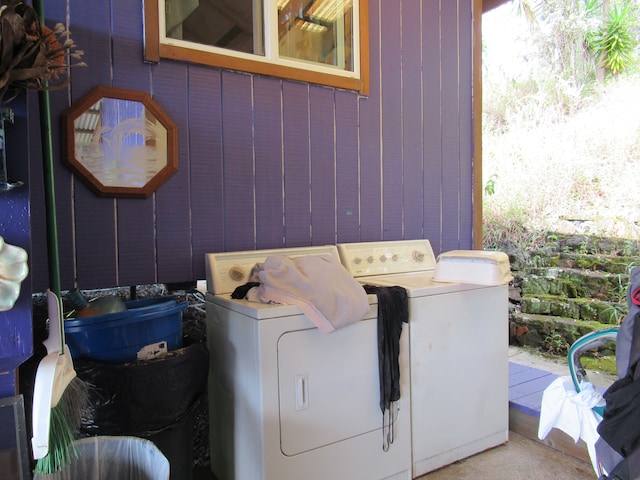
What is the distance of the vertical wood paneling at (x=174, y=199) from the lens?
188cm

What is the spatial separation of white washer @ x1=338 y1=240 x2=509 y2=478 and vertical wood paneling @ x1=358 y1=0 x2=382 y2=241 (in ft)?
0.83

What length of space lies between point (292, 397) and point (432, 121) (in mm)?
2013

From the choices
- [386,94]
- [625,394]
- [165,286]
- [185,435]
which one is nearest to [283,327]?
[185,435]

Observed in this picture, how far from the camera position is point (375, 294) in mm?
1756

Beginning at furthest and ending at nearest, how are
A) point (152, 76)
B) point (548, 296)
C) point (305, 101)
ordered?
point (548, 296), point (305, 101), point (152, 76)

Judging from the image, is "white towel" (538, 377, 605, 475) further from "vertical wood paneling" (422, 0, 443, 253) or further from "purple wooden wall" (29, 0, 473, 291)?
"vertical wood paneling" (422, 0, 443, 253)

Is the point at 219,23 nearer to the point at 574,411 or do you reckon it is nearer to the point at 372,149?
the point at 372,149

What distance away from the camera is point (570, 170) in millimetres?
4863

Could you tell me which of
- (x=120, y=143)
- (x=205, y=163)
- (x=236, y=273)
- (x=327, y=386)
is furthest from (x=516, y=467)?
(x=120, y=143)

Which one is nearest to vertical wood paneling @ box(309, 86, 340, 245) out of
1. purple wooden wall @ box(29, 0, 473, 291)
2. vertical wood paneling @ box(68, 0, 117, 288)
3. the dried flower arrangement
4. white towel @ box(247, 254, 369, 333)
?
purple wooden wall @ box(29, 0, 473, 291)

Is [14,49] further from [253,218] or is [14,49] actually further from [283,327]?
[253,218]

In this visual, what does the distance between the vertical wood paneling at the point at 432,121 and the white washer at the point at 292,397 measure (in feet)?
3.79

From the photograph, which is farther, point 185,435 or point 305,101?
point 305,101

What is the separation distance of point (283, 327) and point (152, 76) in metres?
1.28
